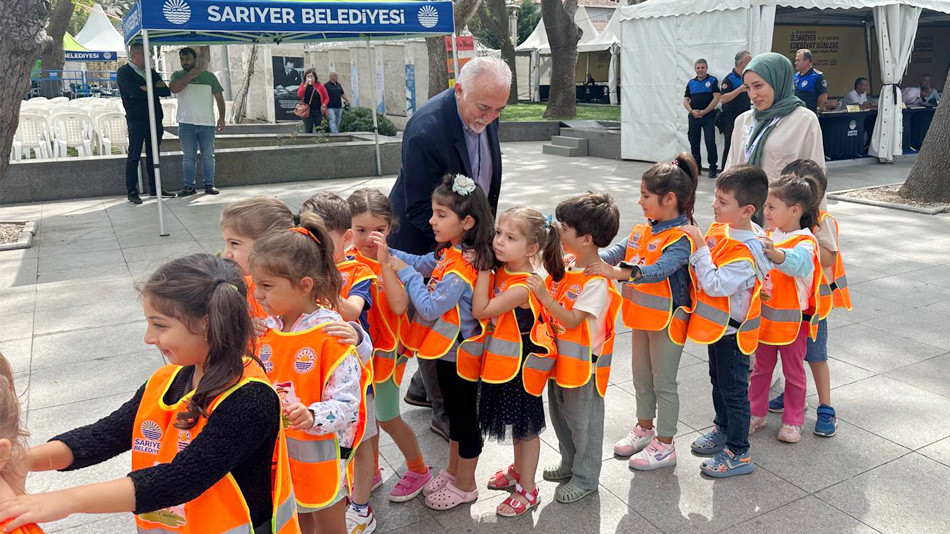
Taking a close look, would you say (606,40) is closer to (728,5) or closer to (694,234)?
(728,5)

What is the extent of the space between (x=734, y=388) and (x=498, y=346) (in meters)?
1.16

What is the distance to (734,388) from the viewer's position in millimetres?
3301

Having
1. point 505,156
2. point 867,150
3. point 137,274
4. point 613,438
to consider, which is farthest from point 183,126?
point 867,150

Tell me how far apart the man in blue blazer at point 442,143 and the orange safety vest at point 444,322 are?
0.29m

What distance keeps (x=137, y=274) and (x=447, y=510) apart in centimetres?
469

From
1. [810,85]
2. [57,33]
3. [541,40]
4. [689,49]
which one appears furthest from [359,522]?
[541,40]

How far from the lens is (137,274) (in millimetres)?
6621

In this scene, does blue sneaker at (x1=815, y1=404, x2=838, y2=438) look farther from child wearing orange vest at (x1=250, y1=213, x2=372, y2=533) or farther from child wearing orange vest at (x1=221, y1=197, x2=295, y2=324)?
child wearing orange vest at (x1=221, y1=197, x2=295, y2=324)

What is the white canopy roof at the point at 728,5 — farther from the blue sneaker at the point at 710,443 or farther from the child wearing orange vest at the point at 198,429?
the child wearing orange vest at the point at 198,429

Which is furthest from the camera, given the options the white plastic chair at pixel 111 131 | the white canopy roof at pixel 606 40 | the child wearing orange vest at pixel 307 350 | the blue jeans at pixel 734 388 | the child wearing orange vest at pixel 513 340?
the white canopy roof at pixel 606 40

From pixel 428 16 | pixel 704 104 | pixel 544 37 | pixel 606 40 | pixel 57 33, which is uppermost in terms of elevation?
pixel 544 37

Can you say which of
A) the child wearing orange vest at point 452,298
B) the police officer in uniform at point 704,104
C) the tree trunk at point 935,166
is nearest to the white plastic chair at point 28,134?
the police officer in uniform at point 704,104

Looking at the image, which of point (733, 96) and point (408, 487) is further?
point (733, 96)

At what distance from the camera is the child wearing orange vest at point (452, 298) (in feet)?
9.32
